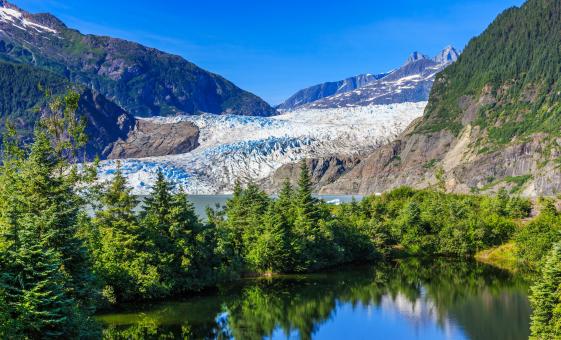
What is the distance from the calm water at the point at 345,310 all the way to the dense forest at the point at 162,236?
97.5 inches

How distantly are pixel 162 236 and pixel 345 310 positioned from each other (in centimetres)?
1456

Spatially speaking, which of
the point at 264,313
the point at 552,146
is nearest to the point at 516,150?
the point at 552,146

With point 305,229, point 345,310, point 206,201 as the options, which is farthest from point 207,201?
point 345,310

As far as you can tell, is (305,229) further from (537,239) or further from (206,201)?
(206,201)

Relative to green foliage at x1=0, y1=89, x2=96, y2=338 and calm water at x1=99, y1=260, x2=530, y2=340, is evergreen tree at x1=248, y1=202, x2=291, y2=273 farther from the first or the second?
green foliage at x1=0, y1=89, x2=96, y2=338

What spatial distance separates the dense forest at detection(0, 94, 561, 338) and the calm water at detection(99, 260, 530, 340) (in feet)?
8.13

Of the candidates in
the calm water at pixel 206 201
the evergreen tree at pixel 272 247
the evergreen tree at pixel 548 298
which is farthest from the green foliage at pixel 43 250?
the calm water at pixel 206 201

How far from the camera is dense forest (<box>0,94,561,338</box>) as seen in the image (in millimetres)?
21500

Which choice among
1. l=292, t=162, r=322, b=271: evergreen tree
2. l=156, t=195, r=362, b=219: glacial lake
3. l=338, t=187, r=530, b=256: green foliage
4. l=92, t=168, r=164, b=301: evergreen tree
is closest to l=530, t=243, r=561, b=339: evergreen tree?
l=92, t=168, r=164, b=301: evergreen tree

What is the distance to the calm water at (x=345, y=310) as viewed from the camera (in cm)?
3472

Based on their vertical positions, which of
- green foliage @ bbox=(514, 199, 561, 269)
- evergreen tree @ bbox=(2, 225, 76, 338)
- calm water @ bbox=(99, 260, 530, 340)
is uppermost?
evergreen tree @ bbox=(2, 225, 76, 338)

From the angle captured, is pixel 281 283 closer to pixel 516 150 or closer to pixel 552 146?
pixel 552 146

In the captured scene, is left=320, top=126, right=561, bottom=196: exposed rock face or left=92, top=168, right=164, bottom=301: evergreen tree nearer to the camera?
left=92, top=168, right=164, bottom=301: evergreen tree

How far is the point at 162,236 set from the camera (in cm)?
4153
